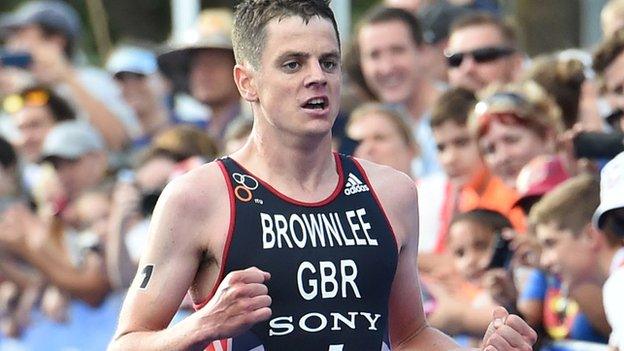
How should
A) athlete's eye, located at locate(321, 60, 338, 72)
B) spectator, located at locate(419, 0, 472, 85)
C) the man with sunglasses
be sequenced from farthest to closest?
spectator, located at locate(419, 0, 472, 85), the man with sunglasses, athlete's eye, located at locate(321, 60, 338, 72)

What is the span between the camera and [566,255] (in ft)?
25.1

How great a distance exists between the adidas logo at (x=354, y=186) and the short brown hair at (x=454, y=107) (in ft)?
11.3

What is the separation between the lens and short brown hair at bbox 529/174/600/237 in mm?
7703

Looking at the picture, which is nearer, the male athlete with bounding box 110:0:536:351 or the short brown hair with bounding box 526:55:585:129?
the male athlete with bounding box 110:0:536:351

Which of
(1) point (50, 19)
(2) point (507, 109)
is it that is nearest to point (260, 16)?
(2) point (507, 109)

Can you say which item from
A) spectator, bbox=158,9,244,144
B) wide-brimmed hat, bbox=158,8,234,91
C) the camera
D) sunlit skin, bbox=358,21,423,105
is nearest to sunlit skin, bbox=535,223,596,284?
the camera

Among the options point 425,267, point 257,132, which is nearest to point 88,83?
point 425,267

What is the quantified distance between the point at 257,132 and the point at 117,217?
4.84 metres

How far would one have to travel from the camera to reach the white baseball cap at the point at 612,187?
6.82 meters

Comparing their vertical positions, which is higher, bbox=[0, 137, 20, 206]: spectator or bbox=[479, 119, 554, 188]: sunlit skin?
bbox=[0, 137, 20, 206]: spectator

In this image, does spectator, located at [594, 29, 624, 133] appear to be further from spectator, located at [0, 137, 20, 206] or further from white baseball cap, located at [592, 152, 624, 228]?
spectator, located at [0, 137, 20, 206]

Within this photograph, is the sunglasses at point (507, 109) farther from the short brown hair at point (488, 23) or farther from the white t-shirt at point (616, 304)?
the white t-shirt at point (616, 304)

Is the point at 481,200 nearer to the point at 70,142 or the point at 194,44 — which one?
the point at 194,44

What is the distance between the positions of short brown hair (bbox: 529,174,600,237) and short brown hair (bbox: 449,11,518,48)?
7.28ft
